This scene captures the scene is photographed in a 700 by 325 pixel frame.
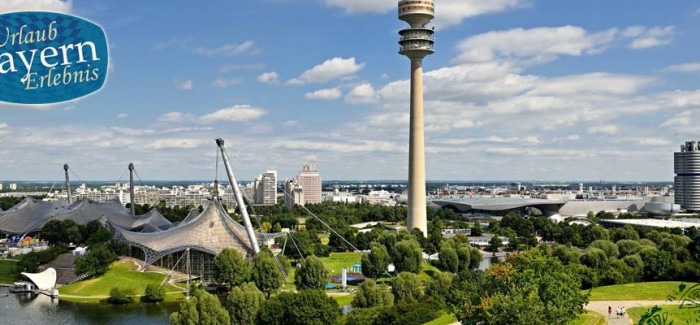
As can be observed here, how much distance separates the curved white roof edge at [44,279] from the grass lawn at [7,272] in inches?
218

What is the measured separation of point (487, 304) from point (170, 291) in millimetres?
34865

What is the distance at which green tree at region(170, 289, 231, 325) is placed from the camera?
34.5 m

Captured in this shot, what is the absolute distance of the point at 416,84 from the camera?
257ft

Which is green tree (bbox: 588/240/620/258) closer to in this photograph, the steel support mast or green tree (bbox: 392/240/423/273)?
green tree (bbox: 392/240/423/273)

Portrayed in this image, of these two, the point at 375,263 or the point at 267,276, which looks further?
the point at 375,263

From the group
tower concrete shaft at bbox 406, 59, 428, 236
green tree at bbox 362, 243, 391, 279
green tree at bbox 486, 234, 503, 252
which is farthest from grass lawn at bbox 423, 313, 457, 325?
green tree at bbox 486, 234, 503, 252

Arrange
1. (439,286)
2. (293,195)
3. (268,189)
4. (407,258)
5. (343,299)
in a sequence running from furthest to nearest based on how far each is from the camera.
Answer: (268,189) → (293,195) → (407,258) → (343,299) → (439,286)

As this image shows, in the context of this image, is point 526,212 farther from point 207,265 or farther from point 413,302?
point 413,302

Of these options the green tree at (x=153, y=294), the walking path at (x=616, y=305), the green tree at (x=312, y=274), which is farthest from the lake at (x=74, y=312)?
the walking path at (x=616, y=305)

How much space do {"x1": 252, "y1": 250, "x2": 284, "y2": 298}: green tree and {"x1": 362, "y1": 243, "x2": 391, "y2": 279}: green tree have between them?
9821 millimetres

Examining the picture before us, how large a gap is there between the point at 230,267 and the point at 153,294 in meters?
6.11

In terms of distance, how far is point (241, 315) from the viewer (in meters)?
37.5

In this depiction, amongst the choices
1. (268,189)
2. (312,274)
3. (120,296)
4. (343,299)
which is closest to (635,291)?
(343,299)

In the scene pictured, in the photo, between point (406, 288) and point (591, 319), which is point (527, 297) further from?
point (406, 288)
